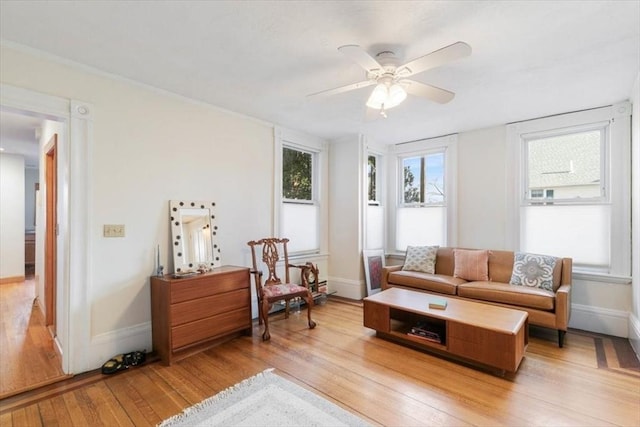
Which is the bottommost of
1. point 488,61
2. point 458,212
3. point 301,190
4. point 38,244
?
point 38,244

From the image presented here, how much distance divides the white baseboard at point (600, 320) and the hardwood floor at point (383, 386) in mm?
177

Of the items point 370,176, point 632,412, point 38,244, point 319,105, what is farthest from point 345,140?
point 38,244

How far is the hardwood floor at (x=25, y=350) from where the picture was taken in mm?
2313

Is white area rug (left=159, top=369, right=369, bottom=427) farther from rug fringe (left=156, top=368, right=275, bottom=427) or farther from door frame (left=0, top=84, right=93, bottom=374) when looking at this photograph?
door frame (left=0, top=84, right=93, bottom=374)

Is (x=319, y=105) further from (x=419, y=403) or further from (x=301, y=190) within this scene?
(x=419, y=403)

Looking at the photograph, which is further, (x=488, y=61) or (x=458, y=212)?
(x=458, y=212)

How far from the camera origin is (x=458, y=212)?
4.46 metres

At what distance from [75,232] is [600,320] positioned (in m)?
A: 5.23

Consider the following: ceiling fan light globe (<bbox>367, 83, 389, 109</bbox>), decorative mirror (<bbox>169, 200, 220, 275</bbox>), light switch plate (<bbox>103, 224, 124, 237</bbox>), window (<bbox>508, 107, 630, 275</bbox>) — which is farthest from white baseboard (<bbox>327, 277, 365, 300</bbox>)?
light switch plate (<bbox>103, 224, 124, 237</bbox>)

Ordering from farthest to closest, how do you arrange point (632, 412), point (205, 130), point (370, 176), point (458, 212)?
1. point (370, 176)
2. point (458, 212)
3. point (205, 130)
4. point (632, 412)

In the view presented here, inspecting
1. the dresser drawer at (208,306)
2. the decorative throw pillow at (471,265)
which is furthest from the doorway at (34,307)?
the decorative throw pillow at (471,265)

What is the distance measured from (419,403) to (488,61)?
102 inches

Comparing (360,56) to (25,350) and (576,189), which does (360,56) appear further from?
(25,350)

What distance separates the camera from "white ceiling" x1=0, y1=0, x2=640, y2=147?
5.93 ft
